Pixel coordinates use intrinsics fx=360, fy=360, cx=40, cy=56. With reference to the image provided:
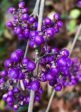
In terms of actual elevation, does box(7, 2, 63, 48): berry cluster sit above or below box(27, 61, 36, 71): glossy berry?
above

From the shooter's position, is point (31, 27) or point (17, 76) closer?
point (17, 76)

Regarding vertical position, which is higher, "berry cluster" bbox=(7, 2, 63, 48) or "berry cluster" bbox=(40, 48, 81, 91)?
"berry cluster" bbox=(7, 2, 63, 48)

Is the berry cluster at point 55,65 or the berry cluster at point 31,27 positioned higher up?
the berry cluster at point 31,27

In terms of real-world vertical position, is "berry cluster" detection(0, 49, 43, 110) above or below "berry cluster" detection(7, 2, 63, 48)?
below

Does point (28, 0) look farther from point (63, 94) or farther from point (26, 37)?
point (26, 37)

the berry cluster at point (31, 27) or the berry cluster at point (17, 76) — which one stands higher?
the berry cluster at point (31, 27)

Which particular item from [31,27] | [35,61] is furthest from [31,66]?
[31,27]

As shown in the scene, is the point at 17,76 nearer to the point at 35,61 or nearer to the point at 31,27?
the point at 35,61

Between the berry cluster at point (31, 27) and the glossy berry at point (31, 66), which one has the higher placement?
the berry cluster at point (31, 27)
